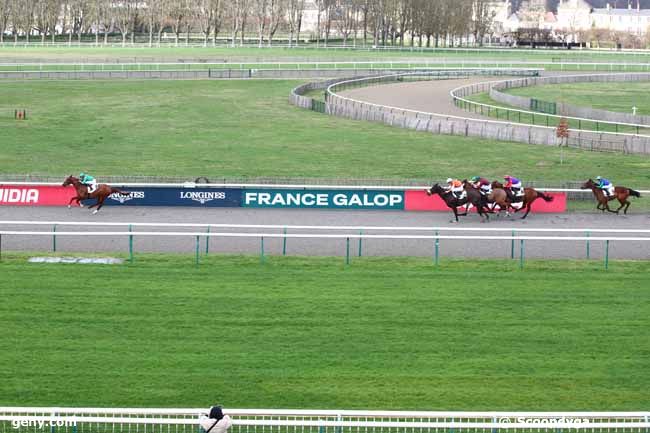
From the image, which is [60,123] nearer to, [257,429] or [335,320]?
[335,320]

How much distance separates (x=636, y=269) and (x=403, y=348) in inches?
264

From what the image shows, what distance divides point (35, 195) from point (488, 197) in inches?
398

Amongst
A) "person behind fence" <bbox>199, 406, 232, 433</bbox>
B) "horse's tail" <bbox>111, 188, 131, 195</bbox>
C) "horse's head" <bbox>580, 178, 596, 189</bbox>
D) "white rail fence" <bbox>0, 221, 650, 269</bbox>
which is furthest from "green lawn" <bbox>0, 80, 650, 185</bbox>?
"person behind fence" <bbox>199, 406, 232, 433</bbox>

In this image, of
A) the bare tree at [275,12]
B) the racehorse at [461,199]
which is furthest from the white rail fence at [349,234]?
the bare tree at [275,12]

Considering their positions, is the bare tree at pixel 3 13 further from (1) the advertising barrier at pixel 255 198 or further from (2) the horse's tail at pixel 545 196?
(2) the horse's tail at pixel 545 196

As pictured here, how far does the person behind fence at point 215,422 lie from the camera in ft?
33.6

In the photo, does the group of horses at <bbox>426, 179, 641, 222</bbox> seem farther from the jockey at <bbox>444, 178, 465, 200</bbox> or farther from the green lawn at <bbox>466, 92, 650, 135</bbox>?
the green lawn at <bbox>466, 92, 650, 135</bbox>

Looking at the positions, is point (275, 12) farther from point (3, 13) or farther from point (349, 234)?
point (349, 234)

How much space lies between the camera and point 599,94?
190 ft

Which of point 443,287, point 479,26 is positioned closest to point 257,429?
point 443,287

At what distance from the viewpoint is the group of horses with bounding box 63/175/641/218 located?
2409 centimetres

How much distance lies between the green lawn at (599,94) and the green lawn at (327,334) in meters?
32.6

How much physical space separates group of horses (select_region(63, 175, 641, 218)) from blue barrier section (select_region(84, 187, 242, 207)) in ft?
0.68

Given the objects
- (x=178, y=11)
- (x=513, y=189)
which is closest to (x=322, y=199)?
(x=513, y=189)
